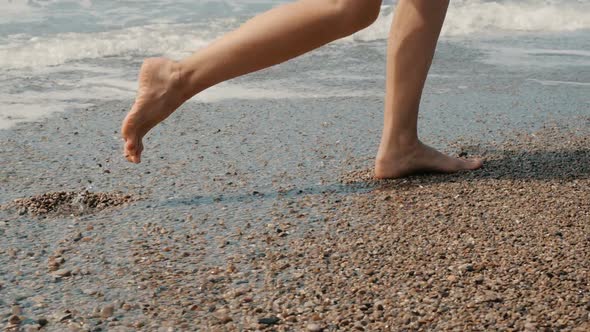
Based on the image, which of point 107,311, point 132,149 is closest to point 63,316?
point 107,311

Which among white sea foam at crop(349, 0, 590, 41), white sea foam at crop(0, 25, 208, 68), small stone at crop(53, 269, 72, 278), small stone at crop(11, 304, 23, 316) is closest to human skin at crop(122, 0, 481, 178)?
small stone at crop(53, 269, 72, 278)

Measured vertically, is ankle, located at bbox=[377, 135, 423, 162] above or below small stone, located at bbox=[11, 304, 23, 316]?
above

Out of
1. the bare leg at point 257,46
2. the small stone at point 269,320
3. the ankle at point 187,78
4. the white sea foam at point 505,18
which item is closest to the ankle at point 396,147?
the bare leg at point 257,46

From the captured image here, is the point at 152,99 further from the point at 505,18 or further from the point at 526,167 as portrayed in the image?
the point at 505,18

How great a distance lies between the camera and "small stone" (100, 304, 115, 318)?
182 centimetres

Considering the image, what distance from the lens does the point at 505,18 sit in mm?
7641

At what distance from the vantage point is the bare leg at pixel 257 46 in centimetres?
254

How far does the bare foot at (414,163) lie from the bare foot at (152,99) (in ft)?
2.28

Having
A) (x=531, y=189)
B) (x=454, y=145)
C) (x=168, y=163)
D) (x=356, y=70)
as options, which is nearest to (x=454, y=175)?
(x=531, y=189)

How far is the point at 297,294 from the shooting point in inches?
75.0

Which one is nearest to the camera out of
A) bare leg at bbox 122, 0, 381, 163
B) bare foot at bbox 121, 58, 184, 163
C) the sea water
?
bare leg at bbox 122, 0, 381, 163

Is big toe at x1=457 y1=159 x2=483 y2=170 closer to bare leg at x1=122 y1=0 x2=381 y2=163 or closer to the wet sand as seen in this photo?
the wet sand

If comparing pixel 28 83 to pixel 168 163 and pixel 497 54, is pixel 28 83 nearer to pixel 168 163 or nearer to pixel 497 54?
pixel 168 163

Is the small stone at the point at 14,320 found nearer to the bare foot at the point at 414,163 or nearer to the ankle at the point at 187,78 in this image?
the ankle at the point at 187,78
